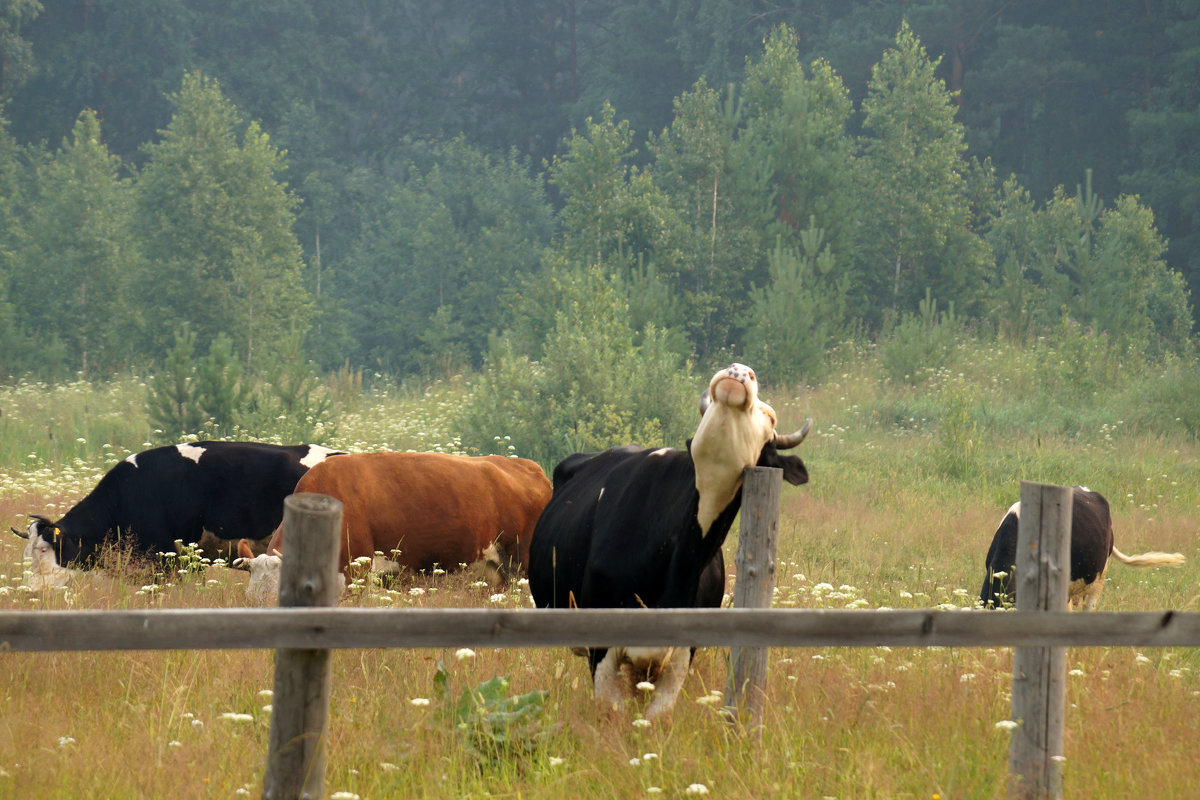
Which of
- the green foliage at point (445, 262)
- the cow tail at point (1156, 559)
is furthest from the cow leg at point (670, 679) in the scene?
the green foliage at point (445, 262)

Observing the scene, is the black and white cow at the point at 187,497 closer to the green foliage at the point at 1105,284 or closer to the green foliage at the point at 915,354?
the green foliage at the point at 915,354

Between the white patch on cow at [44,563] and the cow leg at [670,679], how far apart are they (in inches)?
185

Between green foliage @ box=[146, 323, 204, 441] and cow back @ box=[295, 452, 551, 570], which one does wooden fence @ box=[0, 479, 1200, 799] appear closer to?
cow back @ box=[295, 452, 551, 570]

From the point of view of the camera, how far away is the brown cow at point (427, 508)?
7734mm

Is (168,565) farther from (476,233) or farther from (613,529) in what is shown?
(476,233)

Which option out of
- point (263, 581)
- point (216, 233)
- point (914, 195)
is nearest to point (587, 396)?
point (263, 581)

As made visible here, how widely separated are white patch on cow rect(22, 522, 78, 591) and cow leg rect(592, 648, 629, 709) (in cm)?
442

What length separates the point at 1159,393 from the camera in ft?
64.9

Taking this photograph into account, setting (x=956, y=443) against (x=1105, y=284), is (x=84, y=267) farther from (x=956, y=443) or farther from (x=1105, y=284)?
(x=1105, y=284)

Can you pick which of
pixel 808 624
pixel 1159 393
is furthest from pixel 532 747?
pixel 1159 393

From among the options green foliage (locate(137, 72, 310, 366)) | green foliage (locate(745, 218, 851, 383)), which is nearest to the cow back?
green foliage (locate(745, 218, 851, 383))

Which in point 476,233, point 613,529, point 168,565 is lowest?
point 168,565

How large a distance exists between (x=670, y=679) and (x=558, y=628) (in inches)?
70.4

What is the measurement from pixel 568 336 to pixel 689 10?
3053 cm
